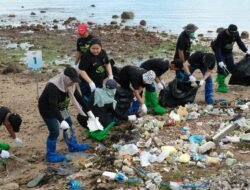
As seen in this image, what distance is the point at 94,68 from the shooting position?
8359 millimetres

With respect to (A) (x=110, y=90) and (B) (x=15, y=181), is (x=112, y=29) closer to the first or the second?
(A) (x=110, y=90)

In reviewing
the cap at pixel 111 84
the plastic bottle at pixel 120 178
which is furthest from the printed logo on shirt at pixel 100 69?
the plastic bottle at pixel 120 178

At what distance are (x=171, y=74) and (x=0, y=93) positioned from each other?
5.30 meters

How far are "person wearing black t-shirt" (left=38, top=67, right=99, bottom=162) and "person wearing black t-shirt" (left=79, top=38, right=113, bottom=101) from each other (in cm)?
109

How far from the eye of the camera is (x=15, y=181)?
642 centimetres

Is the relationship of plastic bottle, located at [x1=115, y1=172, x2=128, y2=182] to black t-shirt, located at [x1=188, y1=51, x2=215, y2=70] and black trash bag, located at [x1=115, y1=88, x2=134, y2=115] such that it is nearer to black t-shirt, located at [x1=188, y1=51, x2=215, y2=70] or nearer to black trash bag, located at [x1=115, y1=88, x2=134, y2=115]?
black trash bag, located at [x1=115, y1=88, x2=134, y2=115]

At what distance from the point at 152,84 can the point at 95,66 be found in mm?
1280

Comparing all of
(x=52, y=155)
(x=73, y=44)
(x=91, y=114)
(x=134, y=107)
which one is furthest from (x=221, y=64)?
(x=73, y=44)

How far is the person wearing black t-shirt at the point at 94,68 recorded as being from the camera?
814 cm

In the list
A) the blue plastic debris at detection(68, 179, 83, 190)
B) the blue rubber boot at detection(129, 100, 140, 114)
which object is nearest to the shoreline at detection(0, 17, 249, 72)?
the blue rubber boot at detection(129, 100, 140, 114)

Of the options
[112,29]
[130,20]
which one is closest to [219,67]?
[112,29]

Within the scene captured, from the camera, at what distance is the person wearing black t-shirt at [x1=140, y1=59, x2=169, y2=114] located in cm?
876

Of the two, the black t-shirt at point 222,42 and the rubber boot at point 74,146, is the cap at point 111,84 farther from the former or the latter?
the black t-shirt at point 222,42

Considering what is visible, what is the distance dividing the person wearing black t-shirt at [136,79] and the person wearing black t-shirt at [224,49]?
114 inches
